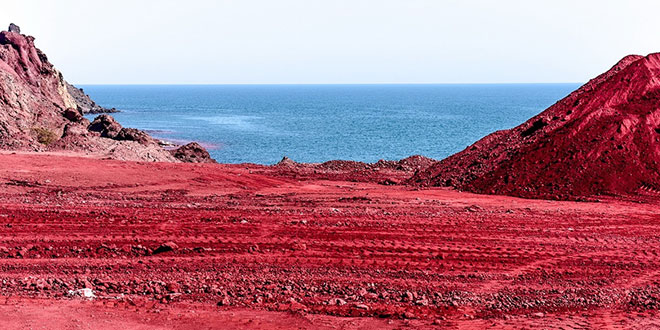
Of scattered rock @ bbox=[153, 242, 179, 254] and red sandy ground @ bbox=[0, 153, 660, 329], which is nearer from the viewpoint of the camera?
red sandy ground @ bbox=[0, 153, 660, 329]

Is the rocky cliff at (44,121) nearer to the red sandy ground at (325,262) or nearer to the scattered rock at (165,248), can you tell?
the red sandy ground at (325,262)

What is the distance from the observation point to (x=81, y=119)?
188 feet

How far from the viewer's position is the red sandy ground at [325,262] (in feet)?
39.3

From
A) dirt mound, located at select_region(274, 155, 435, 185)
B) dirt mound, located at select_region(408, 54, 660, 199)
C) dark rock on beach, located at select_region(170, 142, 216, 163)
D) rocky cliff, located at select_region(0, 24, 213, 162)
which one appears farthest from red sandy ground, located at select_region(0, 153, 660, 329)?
dark rock on beach, located at select_region(170, 142, 216, 163)

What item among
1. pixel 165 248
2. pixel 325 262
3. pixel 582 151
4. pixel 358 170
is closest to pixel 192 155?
pixel 358 170

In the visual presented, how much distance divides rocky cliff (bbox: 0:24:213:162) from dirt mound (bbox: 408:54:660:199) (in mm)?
19646

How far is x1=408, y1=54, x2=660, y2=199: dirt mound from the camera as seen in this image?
24.1 m

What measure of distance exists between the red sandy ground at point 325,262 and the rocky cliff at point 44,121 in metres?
15.3

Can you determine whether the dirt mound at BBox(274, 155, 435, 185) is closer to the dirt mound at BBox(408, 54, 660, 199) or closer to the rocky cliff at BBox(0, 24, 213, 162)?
the dirt mound at BBox(408, 54, 660, 199)

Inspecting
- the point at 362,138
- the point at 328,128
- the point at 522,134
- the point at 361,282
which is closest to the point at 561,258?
the point at 361,282

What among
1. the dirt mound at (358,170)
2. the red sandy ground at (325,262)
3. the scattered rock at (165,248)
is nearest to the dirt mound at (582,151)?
the red sandy ground at (325,262)

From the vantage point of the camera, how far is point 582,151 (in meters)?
24.9

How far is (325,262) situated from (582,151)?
1423cm

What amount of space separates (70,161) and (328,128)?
66.7 meters
